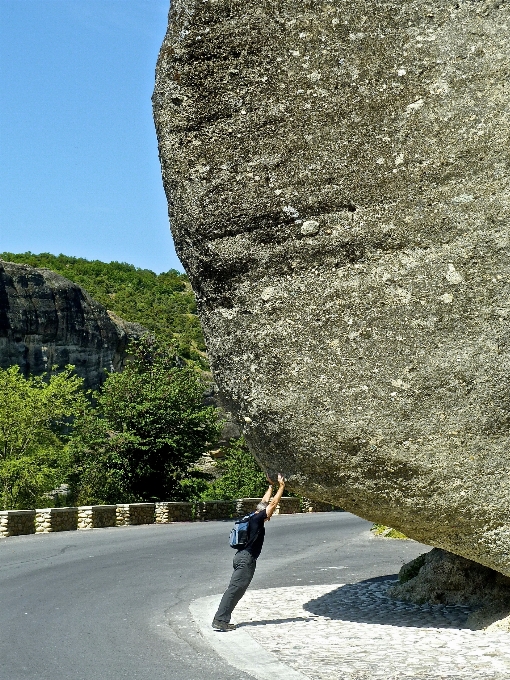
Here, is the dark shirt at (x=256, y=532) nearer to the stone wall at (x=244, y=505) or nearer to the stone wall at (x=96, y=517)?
the stone wall at (x=96, y=517)

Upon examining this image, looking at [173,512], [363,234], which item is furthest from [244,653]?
[173,512]

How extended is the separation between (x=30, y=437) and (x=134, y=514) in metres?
5.20

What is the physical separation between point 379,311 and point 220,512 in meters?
23.2

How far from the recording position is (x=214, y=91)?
7.24 m

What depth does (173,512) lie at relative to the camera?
26719 millimetres

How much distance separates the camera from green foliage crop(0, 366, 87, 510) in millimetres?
25844

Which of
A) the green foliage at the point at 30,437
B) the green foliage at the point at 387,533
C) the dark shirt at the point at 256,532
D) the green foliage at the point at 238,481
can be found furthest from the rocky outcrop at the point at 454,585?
the green foliage at the point at 238,481

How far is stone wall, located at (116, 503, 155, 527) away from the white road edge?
16.3 metres

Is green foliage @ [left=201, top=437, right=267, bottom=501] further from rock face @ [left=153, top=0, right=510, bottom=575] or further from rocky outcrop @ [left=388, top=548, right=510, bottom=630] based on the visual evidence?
rock face @ [left=153, top=0, right=510, bottom=575]

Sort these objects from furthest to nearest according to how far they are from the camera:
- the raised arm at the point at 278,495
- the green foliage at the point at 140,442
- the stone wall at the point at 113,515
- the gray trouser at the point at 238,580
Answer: the green foliage at the point at 140,442, the stone wall at the point at 113,515, the gray trouser at the point at 238,580, the raised arm at the point at 278,495

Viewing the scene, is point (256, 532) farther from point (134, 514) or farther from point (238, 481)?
point (238, 481)

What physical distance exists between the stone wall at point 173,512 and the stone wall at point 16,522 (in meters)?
5.67

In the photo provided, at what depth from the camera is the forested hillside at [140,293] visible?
236 ft

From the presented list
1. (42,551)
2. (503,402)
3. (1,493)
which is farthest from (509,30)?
(1,493)
